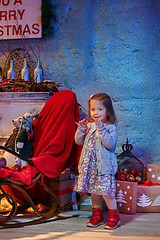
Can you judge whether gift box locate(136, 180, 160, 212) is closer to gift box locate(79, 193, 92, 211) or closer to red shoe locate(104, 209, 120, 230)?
gift box locate(79, 193, 92, 211)

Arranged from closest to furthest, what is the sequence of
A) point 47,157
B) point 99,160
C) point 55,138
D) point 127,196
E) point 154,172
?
point 99,160 < point 47,157 < point 55,138 < point 127,196 < point 154,172

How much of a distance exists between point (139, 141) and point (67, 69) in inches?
52.4

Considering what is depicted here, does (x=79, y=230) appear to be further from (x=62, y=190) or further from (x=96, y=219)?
(x=62, y=190)

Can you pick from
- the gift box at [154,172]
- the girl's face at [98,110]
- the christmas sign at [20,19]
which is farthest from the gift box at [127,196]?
the christmas sign at [20,19]

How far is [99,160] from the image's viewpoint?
92.0 inches

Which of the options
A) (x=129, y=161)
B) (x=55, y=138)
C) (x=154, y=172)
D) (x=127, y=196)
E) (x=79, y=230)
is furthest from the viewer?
(x=129, y=161)

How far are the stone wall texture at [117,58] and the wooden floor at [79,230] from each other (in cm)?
127

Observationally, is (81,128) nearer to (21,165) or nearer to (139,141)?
(21,165)

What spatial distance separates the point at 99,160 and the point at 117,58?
1776 millimetres

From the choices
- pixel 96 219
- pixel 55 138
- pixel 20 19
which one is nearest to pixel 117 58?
pixel 20 19

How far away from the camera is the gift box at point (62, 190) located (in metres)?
2.73

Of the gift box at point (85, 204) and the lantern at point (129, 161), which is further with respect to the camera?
the lantern at point (129, 161)

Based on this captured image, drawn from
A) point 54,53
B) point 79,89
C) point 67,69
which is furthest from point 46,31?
point 79,89

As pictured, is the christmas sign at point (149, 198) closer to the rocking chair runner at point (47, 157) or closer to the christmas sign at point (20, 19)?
the rocking chair runner at point (47, 157)
